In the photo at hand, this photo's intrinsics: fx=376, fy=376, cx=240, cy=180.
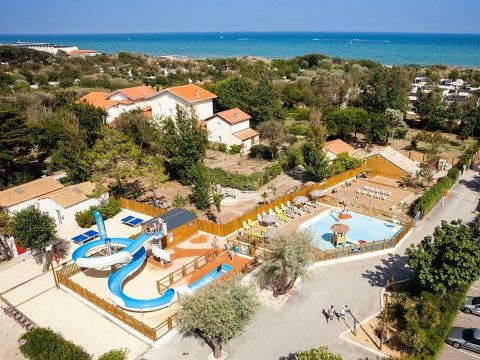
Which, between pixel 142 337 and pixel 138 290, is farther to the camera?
pixel 138 290

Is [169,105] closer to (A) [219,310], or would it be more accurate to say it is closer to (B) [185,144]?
(B) [185,144]

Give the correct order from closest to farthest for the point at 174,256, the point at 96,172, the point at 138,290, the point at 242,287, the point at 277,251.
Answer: the point at 242,287 < the point at 277,251 < the point at 138,290 < the point at 174,256 < the point at 96,172

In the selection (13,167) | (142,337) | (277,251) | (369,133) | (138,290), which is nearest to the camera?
(142,337)

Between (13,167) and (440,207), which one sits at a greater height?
(13,167)

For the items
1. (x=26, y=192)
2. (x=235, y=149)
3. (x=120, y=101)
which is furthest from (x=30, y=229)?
(x=120, y=101)

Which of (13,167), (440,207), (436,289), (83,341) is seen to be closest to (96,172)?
(13,167)

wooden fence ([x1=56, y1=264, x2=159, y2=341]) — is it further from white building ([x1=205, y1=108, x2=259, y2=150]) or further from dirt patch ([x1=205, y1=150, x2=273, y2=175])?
white building ([x1=205, y1=108, x2=259, y2=150])

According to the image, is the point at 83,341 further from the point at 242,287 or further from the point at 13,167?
the point at 13,167

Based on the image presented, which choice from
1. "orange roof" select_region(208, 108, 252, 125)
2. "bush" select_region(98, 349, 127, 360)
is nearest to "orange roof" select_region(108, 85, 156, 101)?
"orange roof" select_region(208, 108, 252, 125)
